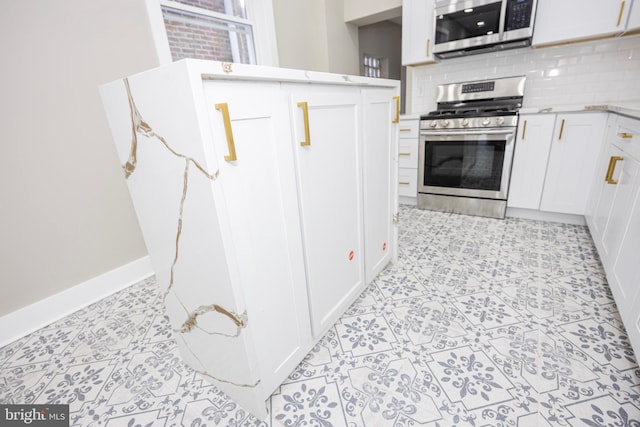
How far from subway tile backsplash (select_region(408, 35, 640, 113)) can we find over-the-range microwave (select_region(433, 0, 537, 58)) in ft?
0.69

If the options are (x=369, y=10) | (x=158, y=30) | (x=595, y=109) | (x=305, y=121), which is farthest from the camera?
(x=369, y=10)

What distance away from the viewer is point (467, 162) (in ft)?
8.53

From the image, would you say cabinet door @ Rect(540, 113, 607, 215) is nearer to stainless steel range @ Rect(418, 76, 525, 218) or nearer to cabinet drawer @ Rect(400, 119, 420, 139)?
stainless steel range @ Rect(418, 76, 525, 218)

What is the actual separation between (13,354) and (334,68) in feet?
12.4

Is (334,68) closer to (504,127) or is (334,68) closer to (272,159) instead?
(504,127)

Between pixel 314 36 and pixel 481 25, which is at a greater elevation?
pixel 314 36

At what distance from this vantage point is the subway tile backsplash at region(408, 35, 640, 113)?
232 cm

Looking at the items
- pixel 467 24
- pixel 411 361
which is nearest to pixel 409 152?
pixel 467 24

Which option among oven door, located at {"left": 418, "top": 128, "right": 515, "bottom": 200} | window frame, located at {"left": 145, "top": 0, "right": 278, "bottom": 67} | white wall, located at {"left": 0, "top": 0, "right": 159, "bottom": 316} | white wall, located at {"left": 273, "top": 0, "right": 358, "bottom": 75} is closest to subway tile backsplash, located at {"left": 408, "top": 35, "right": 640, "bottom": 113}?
oven door, located at {"left": 418, "top": 128, "right": 515, "bottom": 200}

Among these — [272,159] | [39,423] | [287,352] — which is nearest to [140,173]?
[272,159]

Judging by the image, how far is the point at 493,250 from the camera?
6.98 feet

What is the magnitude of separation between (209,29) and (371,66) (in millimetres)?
3849

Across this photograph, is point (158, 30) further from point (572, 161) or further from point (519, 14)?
point (572, 161)

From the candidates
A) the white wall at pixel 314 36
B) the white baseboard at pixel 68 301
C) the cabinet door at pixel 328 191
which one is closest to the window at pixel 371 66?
the white wall at pixel 314 36
